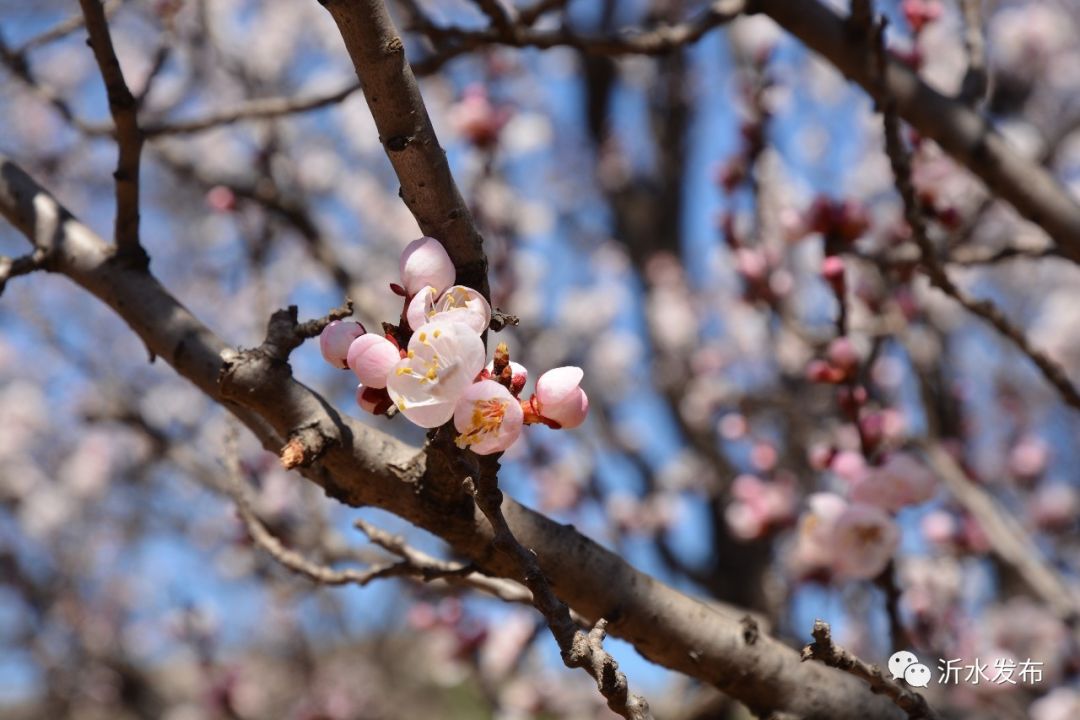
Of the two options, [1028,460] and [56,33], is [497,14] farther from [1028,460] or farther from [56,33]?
[1028,460]

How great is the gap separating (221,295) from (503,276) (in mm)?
3904

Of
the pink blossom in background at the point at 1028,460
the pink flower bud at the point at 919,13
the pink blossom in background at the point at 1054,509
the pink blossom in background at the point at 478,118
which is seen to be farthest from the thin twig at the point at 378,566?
the pink blossom in background at the point at 1054,509

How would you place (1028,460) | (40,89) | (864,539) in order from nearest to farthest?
Answer: (864,539) < (40,89) < (1028,460)

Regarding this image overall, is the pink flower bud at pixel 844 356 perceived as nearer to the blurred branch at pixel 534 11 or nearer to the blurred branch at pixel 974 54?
the blurred branch at pixel 974 54

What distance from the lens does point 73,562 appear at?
6.42 m

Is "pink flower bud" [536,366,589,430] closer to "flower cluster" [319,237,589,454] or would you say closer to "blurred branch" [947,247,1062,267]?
"flower cluster" [319,237,589,454]

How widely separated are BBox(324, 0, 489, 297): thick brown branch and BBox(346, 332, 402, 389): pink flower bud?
0.13 metres

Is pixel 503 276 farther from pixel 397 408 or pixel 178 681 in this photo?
pixel 178 681

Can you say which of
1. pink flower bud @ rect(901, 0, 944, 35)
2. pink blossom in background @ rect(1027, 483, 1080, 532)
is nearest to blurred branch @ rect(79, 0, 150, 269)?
pink flower bud @ rect(901, 0, 944, 35)

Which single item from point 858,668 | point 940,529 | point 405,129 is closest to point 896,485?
point 858,668

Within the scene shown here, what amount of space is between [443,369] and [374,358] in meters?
0.09

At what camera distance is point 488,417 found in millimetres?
960

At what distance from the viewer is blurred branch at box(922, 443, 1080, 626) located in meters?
2.51

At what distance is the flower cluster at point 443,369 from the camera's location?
96 centimetres
